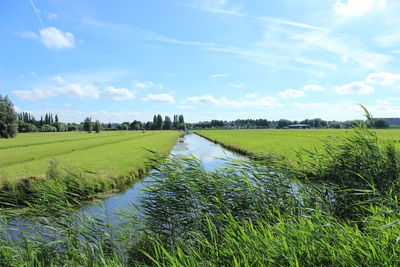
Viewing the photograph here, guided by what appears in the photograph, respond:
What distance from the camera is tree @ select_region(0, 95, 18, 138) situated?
209 feet

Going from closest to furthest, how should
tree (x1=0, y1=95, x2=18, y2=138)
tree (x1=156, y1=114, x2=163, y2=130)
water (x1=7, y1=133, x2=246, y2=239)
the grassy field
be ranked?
water (x1=7, y1=133, x2=246, y2=239) → the grassy field → tree (x1=0, y1=95, x2=18, y2=138) → tree (x1=156, y1=114, x2=163, y2=130)

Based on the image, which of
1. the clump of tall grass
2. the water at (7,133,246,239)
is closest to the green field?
the clump of tall grass

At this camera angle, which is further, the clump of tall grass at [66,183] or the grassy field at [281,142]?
the clump of tall grass at [66,183]

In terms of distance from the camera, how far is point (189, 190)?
5934 millimetres

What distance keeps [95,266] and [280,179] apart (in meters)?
5.25

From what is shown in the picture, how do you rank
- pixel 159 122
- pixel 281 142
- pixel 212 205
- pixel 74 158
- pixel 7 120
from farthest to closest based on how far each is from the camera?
pixel 159 122, pixel 7 120, pixel 281 142, pixel 74 158, pixel 212 205

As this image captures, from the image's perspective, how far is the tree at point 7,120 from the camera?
63656 millimetres

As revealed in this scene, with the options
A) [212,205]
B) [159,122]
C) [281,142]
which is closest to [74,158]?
[212,205]

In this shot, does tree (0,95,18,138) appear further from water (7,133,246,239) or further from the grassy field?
water (7,133,246,239)

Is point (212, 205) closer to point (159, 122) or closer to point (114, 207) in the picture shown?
point (114, 207)

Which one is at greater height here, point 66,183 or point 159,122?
point 159,122

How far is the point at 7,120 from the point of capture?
65.1 metres

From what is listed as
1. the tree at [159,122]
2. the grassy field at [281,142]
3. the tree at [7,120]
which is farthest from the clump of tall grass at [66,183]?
the tree at [159,122]

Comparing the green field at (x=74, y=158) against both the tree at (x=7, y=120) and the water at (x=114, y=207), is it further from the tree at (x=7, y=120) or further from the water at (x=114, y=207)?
the tree at (x=7, y=120)
